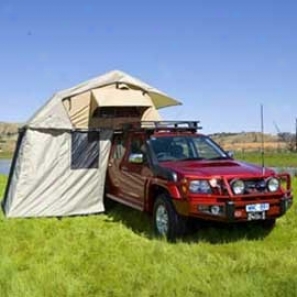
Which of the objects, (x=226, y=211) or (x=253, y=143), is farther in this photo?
(x=253, y=143)

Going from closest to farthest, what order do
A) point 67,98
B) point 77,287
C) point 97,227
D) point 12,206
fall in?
point 77,287 → point 97,227 → point 12,206 → point 67,98

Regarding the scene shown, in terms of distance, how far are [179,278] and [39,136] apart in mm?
5798

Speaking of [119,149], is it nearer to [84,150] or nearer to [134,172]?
[84,150]

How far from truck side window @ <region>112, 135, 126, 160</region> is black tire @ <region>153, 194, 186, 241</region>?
2.07m

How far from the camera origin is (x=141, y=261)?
7156mm

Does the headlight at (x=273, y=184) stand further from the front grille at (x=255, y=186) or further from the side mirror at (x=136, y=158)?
the side mirror at (x=136, y=158)

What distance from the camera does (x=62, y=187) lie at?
37.1 ft

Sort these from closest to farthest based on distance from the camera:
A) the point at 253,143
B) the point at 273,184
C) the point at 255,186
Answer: the point at 255,186
the point at 273,184
the point at 253,143

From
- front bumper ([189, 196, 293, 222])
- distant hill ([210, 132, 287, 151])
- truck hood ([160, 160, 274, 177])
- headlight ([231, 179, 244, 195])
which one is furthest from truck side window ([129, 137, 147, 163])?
distant hill ([210, 132, 287, 151])

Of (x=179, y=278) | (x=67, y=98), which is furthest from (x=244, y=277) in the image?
(x=67, y=98)

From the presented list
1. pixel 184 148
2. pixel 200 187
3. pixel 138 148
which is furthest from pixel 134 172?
pixel 200 187

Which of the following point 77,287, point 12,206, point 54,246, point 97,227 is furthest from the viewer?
point 12,206

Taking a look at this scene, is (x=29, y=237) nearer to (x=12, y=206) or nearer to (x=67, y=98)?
(x=12, y=206)

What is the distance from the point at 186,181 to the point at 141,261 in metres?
1.65
